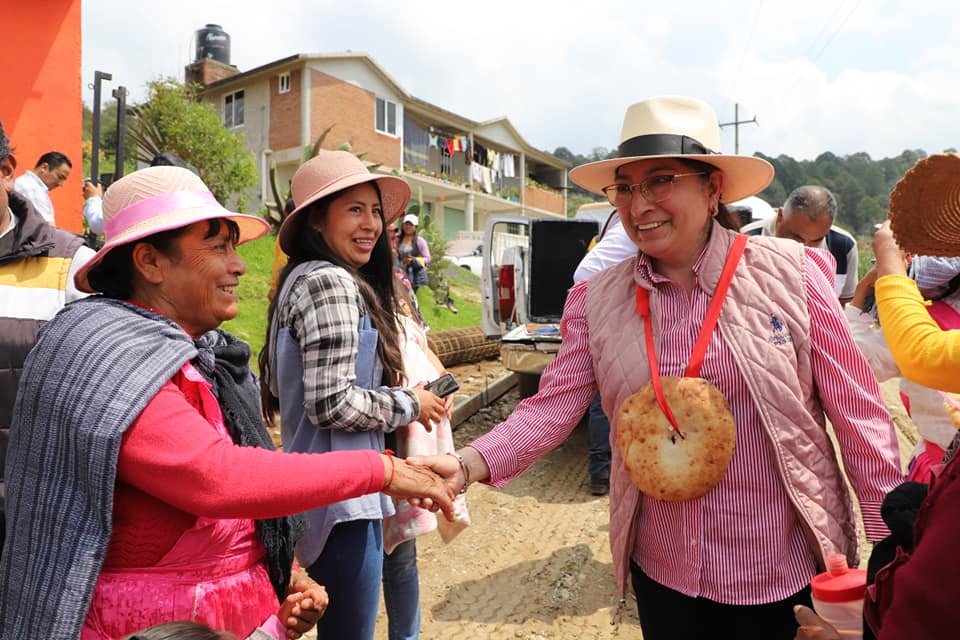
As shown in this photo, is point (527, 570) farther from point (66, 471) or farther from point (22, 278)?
point (66, 471)

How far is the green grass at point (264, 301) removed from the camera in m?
9.15

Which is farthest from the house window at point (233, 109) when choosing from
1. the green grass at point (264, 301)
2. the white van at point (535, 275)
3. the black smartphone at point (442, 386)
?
the black smartphone at point (442, 386)

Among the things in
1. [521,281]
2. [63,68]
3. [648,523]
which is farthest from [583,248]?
[648,523]

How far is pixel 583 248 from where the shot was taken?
8641 millimetres

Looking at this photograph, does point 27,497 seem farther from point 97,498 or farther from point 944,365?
point 944,365

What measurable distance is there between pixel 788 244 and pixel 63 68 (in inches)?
315

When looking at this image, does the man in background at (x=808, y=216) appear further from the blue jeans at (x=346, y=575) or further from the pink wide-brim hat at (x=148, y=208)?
the pink wide-brim hat at (x=148, y=208)

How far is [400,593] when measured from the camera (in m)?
2.90

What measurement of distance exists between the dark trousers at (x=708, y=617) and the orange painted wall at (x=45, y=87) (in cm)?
731

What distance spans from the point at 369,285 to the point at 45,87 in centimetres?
661

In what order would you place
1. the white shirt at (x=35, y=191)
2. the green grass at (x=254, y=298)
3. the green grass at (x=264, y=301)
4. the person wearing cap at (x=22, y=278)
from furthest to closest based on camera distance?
1. the green grass at (x=264, y=301)
2. the green grass at (x=254, y=298)
3. the white shirt at (x=35, y=191)
4. the person wearing cap at (x=22, y=278)

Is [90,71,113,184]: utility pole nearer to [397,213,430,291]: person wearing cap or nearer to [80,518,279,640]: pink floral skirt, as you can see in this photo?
[397,213,430,291]: person wearing cap

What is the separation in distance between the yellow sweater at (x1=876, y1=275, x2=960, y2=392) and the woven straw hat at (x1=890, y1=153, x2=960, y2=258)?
40cm

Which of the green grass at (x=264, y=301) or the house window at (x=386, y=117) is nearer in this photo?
the green grass at (x=264, y=301)
